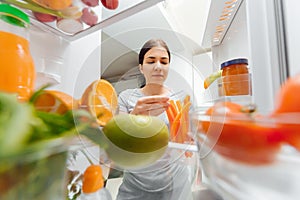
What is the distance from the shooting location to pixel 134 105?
1.33 feet

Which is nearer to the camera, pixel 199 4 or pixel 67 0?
pixel 67 0

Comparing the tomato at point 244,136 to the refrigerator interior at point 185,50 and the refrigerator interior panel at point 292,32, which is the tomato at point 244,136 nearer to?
the refrigerator interior at point 185,50

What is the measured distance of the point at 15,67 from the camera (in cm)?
34

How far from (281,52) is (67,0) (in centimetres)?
44

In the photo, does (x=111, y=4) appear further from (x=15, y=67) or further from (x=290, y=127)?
(x=290, y=127)

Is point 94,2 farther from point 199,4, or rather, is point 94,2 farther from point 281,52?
point 199,4

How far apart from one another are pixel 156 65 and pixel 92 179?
247mm

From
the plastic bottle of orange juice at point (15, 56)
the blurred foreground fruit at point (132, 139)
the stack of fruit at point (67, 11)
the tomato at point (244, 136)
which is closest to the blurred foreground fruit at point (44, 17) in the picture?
the stack of fruit at point (67, 11)

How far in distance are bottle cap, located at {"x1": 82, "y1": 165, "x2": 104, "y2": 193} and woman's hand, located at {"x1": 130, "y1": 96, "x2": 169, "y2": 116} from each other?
12 centimetres

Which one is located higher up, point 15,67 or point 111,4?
point 111,4

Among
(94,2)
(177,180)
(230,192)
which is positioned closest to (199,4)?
(94,2)

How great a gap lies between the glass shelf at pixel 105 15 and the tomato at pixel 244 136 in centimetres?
38

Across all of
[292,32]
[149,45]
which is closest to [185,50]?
[149,45]

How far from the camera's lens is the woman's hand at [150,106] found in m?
0.39
